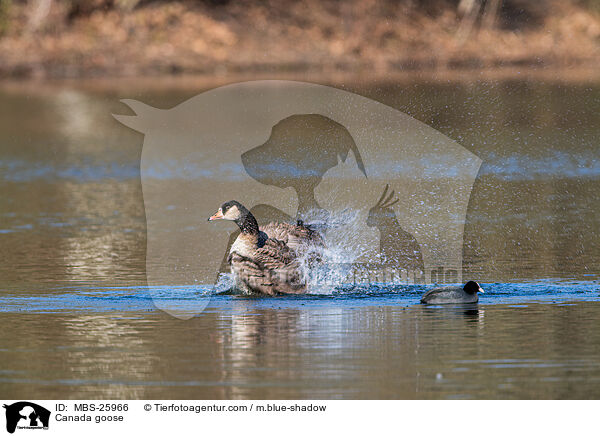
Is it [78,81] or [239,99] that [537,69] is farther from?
[78,81]

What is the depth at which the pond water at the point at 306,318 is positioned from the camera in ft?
35.3

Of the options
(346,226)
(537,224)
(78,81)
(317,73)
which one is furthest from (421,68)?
(346,226)


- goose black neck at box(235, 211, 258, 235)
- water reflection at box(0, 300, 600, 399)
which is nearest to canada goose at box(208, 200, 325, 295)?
goose black neck at box(235, 211, 258, 235)

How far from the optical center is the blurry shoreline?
45.8 metres

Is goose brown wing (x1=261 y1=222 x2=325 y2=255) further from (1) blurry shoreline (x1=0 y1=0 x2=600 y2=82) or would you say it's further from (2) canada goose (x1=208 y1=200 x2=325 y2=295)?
(1) blurry shoreline (x1=0 y1=0 x2=600 y2=82)

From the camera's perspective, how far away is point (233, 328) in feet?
42.7

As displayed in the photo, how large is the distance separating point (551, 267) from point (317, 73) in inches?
1108

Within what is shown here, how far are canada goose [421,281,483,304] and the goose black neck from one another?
2301 millimetres

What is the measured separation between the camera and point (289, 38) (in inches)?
1927

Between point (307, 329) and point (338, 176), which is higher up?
point (338, 176)
